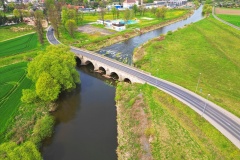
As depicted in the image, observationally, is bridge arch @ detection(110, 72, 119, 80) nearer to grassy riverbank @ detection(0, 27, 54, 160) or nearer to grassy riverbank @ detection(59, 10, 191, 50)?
grassy riverbank @ detection(0, 27, 54, 160)

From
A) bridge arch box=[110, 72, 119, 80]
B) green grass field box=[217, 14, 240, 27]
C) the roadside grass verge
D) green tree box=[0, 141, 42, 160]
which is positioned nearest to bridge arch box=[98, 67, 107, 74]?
bridge arch box=[110, 72, 119, 80]

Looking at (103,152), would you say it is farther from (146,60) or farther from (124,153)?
(146,60)

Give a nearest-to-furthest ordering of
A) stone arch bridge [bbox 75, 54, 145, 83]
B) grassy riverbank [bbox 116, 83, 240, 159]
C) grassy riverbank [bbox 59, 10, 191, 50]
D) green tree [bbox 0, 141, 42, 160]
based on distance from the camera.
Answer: green tree [bbox 0, 141, 42, 160], grassy riverbank [bbox 116, 83, 240, 159], stone arch bridge [bbox 75, 54, 145, 83], grassy riverbank [bbox 59, 10, 191, 50]

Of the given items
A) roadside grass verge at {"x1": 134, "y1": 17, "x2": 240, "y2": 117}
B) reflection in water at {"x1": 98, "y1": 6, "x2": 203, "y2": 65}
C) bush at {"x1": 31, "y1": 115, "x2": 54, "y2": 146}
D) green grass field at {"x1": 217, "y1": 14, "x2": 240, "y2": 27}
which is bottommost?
bush at {"x1": 31, "y1": 115, "x2": 54, "y2": 146}

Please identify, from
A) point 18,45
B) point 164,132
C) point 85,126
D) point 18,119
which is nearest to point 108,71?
point 85,126

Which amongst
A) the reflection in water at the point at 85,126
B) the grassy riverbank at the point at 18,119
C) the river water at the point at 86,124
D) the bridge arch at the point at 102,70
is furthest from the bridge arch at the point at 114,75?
the grassy riverbank at the point at 18,119

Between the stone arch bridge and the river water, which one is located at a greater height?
the stone arch bridge
